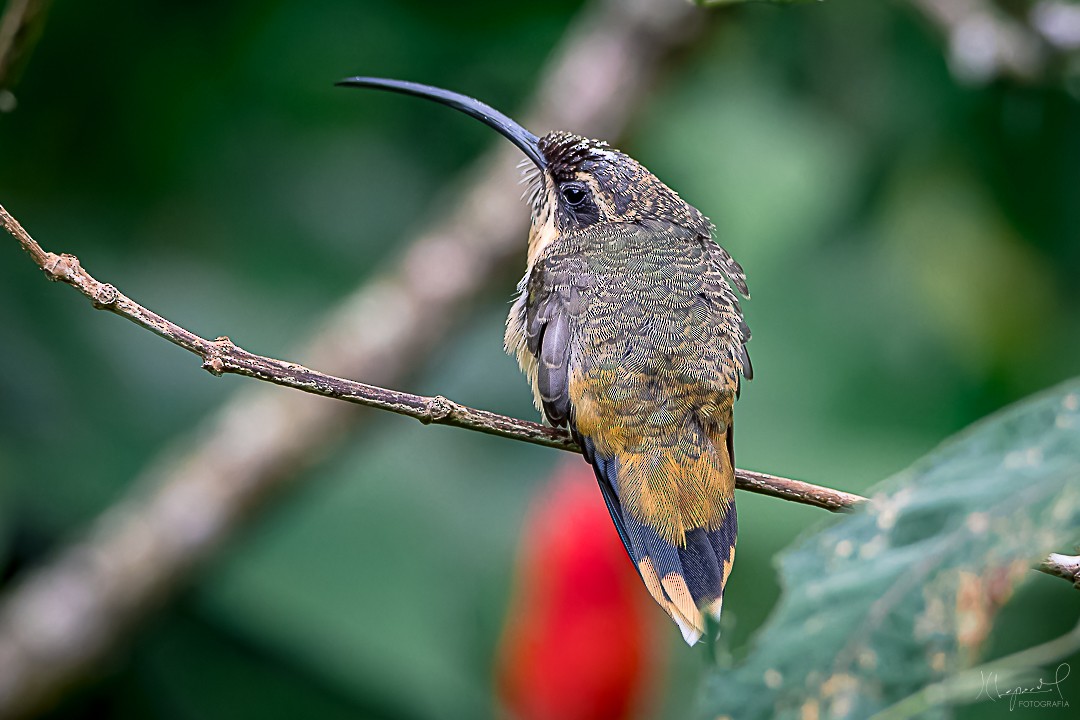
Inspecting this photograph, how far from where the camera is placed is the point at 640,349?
2127 millimetres

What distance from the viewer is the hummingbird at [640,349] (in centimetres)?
193

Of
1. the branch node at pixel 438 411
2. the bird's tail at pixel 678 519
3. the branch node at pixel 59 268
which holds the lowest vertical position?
the bird's tail at pixel 678 519

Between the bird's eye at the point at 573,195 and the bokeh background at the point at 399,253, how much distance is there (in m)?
1.36

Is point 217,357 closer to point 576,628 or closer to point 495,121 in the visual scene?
point 495,121

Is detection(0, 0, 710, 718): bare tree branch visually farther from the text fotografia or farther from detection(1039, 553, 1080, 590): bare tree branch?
detection(1039, 553, 1080, 590): bare tree branch

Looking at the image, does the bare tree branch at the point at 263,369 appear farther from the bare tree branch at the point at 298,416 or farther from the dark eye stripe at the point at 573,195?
the bare tree branch at the point at 298,416

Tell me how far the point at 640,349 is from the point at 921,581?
1.07 m

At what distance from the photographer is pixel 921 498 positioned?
114cm

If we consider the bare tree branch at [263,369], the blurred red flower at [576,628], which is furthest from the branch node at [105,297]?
the blurred red flower at [576,628]

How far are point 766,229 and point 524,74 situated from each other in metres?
1.03

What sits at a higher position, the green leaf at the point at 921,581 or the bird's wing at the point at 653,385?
the bird's wing at the point at 653,385

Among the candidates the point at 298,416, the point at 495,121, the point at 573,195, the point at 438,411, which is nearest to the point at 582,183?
the point at 573,195

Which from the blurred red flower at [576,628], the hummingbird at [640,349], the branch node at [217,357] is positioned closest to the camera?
the branch node at [217,357]

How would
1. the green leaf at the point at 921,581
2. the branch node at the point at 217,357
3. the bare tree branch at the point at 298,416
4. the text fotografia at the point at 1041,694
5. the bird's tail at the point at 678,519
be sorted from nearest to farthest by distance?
the green leaf at the point at 921,581 < the branch node at the point at 217,357 < the bird's tail at the point at 678,519 < the text fotografia at the point at 1041,694 < the bare tree branch at the point at 298,416
